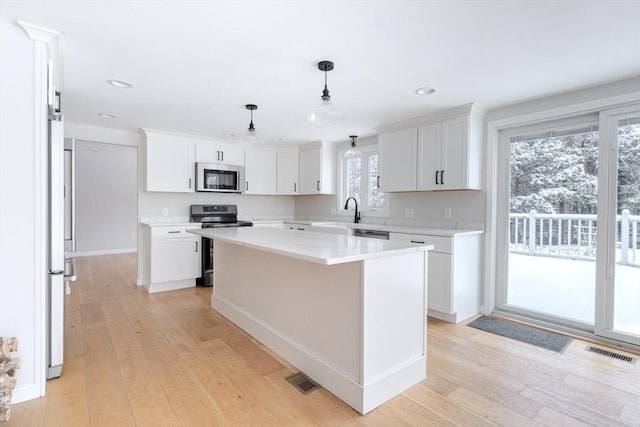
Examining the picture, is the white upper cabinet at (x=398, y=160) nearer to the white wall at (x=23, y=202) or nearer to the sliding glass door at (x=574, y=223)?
the sliding glass door at (x=574, y=223)

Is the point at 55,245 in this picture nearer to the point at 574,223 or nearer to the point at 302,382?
the point at 302,382

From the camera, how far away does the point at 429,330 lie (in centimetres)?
303

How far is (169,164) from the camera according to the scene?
14.9 feet

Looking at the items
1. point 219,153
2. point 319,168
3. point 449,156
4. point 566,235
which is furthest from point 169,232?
point 566,235

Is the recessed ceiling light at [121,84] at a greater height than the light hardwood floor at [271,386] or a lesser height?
greater

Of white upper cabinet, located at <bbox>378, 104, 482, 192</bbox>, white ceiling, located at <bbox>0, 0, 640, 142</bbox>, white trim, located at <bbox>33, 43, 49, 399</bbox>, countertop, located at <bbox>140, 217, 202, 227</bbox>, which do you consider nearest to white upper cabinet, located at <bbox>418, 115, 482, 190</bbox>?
white upper cabinet, located at <bbox>378, 104, 482, 192</bbox>

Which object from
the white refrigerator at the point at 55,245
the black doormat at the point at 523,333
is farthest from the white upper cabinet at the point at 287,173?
the white refrigerator at the point at 55,245

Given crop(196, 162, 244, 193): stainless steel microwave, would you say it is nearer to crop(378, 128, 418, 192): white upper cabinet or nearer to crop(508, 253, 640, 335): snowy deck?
crop(378, 128, 418, 192): white upper cabinet

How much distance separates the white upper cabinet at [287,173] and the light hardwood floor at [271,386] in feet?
9.74

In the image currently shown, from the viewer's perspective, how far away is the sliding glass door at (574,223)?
2701 millimetres

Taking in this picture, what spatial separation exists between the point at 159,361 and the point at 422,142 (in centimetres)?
323

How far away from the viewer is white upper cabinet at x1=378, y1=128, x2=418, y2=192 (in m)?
3.76

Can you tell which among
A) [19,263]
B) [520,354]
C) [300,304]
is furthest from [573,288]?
[19,263]

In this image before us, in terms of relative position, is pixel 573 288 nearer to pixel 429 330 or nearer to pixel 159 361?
pixel 429 330
